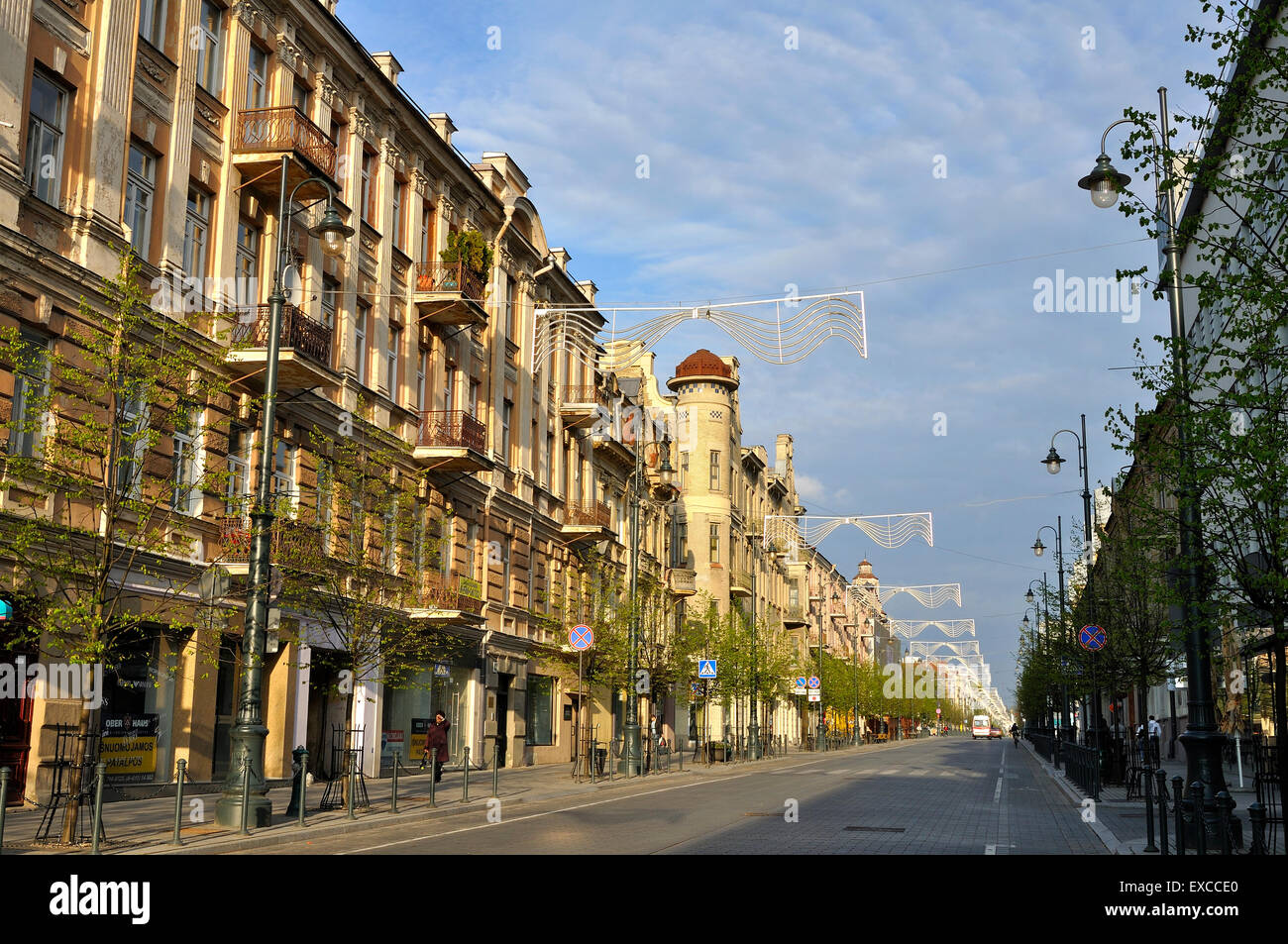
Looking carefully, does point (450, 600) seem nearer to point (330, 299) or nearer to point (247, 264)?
point (330, 299)

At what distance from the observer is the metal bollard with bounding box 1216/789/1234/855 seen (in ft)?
34.5

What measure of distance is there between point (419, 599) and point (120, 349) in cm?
1022

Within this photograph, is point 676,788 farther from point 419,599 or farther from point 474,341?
point 474,341

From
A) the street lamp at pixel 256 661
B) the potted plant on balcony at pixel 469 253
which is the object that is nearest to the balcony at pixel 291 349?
the street lamp at pixel 256 661

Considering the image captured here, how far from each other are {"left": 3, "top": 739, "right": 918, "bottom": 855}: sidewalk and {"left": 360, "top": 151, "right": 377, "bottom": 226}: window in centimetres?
1386

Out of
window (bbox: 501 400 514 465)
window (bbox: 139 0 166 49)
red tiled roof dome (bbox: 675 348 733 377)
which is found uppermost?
red tiled roof dome (bbox: 675 348 733 377)

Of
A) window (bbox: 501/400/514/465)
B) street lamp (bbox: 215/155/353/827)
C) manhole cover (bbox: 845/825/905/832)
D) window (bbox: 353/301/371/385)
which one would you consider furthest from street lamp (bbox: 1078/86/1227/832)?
window (bbox: 501/400/514/465)

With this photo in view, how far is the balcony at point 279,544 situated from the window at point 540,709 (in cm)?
1862

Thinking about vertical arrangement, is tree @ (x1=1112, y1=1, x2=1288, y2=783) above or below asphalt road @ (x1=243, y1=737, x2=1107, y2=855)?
above

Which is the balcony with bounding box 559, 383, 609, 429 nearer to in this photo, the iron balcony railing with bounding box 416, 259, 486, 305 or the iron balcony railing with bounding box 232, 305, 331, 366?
the iron balcony railing with bounding box 416, 259, 486, 305

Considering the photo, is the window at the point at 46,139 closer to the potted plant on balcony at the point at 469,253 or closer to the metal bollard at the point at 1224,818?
the potted plant on balcony at the point at 469,253

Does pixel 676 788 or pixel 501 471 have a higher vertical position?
pixel 501 471
